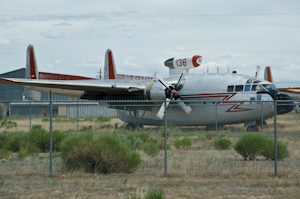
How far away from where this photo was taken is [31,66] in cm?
3020

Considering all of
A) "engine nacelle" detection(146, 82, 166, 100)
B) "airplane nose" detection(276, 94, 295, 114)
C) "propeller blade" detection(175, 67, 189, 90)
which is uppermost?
"propeller blade" detection(175, 67, 189, 90)

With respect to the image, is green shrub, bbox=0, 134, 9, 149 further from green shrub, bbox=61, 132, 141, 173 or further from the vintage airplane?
green shrub, bbox=61, 132, 141, 173

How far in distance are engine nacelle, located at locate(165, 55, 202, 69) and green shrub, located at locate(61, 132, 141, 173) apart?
15639 millimetres

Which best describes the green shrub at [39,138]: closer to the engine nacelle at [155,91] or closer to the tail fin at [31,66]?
the engine nacelle at [155,91]

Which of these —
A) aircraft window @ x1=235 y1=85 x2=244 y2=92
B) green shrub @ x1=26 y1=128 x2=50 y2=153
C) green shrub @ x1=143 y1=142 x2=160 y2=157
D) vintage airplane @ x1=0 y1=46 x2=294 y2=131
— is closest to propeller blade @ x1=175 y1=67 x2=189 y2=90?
vintage airplane @ x1=0 y1=46 x2=294 y2=131

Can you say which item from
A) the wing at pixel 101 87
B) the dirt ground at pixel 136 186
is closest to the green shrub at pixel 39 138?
the dirt ground at pixel 136 186

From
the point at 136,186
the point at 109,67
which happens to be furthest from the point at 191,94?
the point at 136,186

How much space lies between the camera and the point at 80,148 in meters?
10.6

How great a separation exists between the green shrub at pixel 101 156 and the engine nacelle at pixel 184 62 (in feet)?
51.3

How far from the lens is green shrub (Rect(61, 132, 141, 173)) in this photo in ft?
34.4

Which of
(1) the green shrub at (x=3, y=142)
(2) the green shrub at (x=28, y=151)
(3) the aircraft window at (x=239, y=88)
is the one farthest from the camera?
(3) the aircraft window at (x=239, y=88)

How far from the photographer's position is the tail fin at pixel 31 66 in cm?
2994

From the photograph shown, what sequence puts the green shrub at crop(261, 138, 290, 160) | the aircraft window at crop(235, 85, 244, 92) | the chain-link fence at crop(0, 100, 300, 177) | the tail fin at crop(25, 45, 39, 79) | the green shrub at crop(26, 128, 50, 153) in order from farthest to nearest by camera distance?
the tail fin at crop(25, 45, 39, 79), the aircraft window at crop(235, 85, 244, 92), the green shrub at crop(26, 128, 50, 153), the green shrub at crop(261, 138, 290, 160), the chain-link fence at crop(0, 100, 300, 177)

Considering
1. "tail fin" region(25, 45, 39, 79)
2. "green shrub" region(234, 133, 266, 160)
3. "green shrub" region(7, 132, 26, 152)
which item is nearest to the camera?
"green shrub" region(234, 133, 266, 160)
